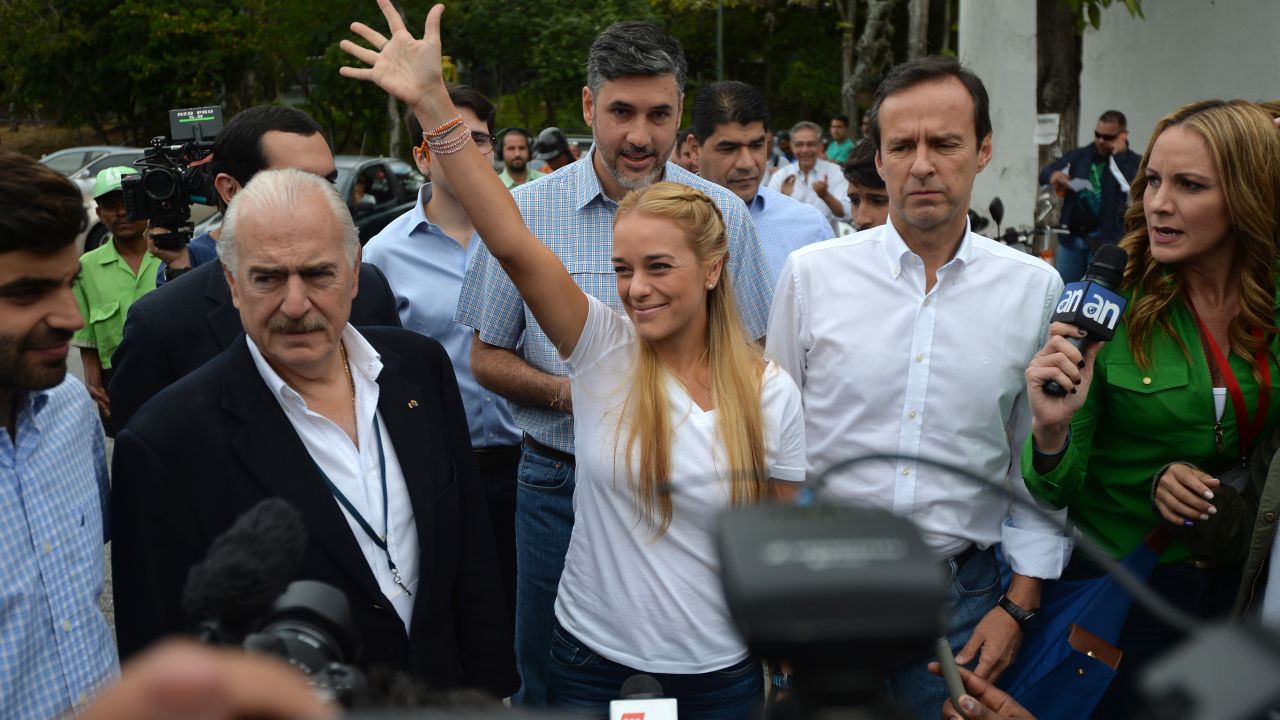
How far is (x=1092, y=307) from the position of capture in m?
2.60

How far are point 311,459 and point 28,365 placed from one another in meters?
0.57

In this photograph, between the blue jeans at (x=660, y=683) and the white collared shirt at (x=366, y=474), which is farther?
the blue jeans at (x=660, y=683)

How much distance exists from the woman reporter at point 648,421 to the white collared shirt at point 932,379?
21 centimetres

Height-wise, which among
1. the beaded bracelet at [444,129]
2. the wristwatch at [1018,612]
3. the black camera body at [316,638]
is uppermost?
the beaded bracelet at [444,129]

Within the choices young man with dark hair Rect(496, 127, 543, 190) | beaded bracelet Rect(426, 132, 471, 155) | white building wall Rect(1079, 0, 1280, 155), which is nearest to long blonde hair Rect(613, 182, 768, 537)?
beaded bracelet Rect(426, 132, 471, 155)

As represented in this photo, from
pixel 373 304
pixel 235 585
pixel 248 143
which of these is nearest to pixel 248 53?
pixel 248 143

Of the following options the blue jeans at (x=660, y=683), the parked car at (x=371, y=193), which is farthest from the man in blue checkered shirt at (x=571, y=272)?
the parked car at (x=371, y=193)

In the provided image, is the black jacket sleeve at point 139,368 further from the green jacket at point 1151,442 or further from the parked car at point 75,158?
the parked car at point 75,158

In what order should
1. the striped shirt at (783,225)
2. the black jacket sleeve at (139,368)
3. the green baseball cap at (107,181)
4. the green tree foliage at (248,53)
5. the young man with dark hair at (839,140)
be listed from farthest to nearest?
the green tree foliage at (248,53)
the young man with dark hair at (839,140)
the green baseball cap at (107,181)
the striped shirt at (783,225)
the black jacket sleeve at (139,368)

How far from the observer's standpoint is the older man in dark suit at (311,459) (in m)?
2.31

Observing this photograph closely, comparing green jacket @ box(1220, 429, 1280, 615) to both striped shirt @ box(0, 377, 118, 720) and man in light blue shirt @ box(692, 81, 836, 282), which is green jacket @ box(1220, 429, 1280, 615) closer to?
striped shirt @ box(0, 377, 118, 720)

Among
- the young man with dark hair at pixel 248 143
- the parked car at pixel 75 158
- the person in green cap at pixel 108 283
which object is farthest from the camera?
the parked car at pixel 75 158

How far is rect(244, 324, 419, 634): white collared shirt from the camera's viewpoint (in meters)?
2.50

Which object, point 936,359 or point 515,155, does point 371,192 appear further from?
point 936,359
